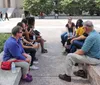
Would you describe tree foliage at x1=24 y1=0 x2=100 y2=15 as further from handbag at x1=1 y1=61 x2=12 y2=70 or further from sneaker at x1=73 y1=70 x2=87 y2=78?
handbag at x1=1 y1=61 x2=12 y2=70

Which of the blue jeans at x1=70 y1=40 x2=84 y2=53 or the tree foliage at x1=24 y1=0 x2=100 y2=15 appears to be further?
the tree foliage at x1=24 y1=0 x2=100 y2=15

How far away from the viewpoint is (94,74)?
5.70m

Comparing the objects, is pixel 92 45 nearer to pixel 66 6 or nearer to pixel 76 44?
pixel 76 44

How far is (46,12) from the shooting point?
4906 cm

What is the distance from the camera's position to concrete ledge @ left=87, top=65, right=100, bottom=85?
18.0 ft

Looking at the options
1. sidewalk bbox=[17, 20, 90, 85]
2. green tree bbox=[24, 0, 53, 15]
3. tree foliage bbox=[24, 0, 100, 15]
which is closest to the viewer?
sidewalk bbox=[17, 20, 90, 85]

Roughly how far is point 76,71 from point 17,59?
1921 millimetres

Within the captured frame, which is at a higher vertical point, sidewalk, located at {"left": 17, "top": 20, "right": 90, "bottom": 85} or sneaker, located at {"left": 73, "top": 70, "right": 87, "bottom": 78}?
sneaker, located at {"left": 73, "top": 70, "right": 87, "bottom": 78}

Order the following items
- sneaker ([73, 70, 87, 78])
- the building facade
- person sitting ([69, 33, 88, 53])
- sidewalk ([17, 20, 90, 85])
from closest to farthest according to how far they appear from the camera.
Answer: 1. sidewalk ([17, 20, 90, 85])
2. sneaker ([73, 70, 87, 78])
3. person sitting ([69, 33, 88, 53])
4. the building facade

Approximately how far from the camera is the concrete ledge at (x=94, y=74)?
5477mm

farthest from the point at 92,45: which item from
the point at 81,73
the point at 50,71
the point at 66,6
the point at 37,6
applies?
the point at 37,6

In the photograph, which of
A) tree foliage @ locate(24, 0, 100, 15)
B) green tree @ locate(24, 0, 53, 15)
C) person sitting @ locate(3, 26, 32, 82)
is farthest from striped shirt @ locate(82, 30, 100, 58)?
green tree @ locate(24, 0, 53, 15)

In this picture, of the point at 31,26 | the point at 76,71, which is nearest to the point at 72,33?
the point at 31,26

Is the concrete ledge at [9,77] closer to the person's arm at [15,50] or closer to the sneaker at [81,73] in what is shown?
the person's arm at [15,50]
